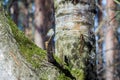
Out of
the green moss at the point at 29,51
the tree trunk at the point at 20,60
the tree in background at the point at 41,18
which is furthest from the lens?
the tree in background at the point at 41,18

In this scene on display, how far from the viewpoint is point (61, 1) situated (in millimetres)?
2443

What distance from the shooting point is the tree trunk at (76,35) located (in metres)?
2.23

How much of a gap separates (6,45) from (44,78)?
0.29m

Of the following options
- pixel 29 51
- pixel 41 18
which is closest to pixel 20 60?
pixel 29 51

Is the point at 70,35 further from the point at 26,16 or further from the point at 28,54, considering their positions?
the point at 26,16

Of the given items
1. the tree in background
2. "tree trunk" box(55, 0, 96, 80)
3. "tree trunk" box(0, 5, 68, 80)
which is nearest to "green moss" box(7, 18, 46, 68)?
"tree trunk" box(0, 5, 68, 80)

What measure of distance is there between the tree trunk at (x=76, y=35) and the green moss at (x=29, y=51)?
551mm

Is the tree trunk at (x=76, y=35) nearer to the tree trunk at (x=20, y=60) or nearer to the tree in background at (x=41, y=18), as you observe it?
the tree trunk at (x=20, y=60)

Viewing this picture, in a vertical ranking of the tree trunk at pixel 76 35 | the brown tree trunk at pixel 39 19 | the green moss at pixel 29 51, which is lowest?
the brown tree trunk at pixel 39 19

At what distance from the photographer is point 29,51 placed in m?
1.61

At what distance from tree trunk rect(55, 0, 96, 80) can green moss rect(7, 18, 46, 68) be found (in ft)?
1.81

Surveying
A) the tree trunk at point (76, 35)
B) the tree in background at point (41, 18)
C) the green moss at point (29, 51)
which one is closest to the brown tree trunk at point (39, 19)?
the tree in background at point (41, 18)

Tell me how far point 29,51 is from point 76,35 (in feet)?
2.51

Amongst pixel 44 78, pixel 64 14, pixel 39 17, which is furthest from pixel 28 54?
pixel 39 17
